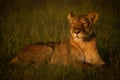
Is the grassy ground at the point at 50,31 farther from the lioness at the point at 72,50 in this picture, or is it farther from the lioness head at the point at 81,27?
the lioness head at the point at 81,27

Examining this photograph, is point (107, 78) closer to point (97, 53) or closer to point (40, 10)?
point (97, 53)

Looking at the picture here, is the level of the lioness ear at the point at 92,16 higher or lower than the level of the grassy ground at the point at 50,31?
higher

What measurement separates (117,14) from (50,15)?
175 cm

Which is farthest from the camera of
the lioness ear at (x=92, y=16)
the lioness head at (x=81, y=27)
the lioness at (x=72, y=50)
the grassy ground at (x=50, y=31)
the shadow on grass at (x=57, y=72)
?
the lioness ear at (x=92, y=16)

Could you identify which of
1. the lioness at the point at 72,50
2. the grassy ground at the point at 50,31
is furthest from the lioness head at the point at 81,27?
the grassy ground at the point at 50,31

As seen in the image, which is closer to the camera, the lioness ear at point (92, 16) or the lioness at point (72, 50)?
the lioness at point (72, 50)

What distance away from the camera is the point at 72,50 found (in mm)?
7598

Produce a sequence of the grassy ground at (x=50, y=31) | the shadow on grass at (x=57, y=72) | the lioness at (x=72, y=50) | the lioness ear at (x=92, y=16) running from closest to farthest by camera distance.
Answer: the shadow on grass at (x=57, y=72)
the grassy ground at (x=50, y=31)
the lioness at (x=72, y=50)
the lioness ear at (x=92, y=16)

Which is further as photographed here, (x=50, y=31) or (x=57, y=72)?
(x=50, y=31)

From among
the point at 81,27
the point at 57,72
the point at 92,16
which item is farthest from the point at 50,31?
the point at 57,72

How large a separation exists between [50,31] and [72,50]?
6.67ft

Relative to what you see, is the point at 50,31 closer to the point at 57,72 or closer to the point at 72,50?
the point at 72,50

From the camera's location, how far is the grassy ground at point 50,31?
6.91m

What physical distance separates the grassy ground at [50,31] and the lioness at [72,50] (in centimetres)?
30
